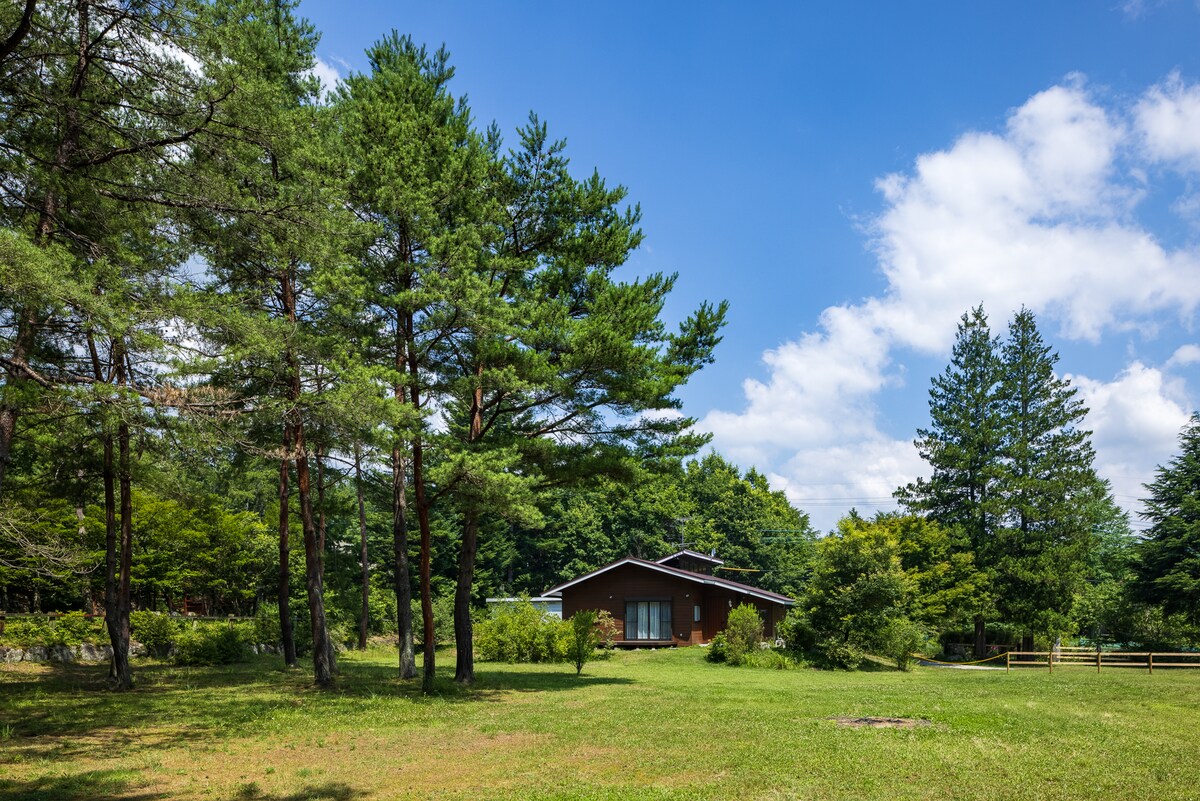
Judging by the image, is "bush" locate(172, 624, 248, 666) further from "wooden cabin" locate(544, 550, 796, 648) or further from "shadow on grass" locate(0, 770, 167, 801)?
"wooden cabin" locate(544, 550, 796, 648)

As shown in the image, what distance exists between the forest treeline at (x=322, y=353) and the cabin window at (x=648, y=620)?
10.1 meters

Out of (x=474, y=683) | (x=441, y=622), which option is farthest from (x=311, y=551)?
(x=441, y=622)

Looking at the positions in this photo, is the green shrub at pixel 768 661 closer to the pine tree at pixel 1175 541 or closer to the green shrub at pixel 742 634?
the green shrub at pixel 742 634

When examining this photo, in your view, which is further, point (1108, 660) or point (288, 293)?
point (1108, 660)

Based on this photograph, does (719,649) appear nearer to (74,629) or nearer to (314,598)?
(314,598)

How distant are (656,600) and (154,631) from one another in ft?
81.6

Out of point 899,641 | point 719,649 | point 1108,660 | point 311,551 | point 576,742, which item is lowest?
point 1108,660

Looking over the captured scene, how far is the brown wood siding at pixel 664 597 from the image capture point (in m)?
41.8

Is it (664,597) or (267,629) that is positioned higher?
(664,597)

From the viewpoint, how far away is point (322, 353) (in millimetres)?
18078

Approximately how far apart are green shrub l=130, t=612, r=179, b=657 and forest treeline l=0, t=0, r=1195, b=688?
237 centimetres

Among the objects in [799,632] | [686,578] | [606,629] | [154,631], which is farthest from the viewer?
[686,578]

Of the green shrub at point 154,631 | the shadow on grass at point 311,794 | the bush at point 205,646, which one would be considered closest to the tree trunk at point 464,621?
A: the bush at point 205,646

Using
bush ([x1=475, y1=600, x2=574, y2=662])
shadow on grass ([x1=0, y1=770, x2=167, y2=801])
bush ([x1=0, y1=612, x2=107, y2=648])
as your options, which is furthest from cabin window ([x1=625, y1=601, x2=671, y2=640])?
shadow on grass ([x1=0, y1=770, x2=167, y2=801])
